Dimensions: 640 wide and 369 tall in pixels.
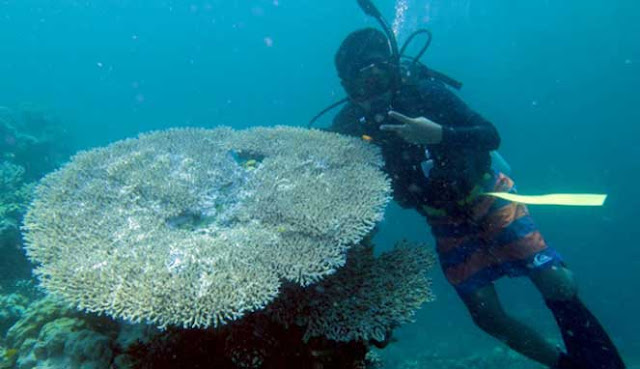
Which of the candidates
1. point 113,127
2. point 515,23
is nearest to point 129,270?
point 113,127

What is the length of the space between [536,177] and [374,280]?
147ft

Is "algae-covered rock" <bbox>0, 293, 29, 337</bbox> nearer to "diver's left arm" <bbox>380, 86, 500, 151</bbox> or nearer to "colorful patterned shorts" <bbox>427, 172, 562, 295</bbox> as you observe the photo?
"diver's left arm" <bbox>380, 86, 500, 151</bbox>

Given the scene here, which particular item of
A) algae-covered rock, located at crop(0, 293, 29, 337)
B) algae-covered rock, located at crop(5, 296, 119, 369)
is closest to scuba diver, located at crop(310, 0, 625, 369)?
algae-covered rock, located at crop(5, 296, 119, 369)

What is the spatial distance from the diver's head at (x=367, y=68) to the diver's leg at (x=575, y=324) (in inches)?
110

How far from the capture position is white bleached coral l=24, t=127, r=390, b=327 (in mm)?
2426

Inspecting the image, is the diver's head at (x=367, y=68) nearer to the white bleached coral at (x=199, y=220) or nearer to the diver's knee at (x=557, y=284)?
the white bleached coral at (x=199, y=220)

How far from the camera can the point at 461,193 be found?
14.4 feet

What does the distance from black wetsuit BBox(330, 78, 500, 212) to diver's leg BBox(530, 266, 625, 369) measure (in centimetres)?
137

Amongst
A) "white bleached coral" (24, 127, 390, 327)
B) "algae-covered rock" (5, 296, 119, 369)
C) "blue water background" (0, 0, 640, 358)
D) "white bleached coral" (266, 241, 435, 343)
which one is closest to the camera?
"white bleached coral" (24, 127, 390, 327)

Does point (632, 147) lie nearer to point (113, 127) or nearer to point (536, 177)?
point (536, 177)

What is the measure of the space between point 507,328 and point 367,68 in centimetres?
347

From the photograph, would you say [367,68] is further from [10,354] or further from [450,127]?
[10,354]

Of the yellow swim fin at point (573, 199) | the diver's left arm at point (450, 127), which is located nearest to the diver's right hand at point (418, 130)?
the diver's left arm at point (450, 127)

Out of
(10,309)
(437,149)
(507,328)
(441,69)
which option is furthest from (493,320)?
(441,69)
